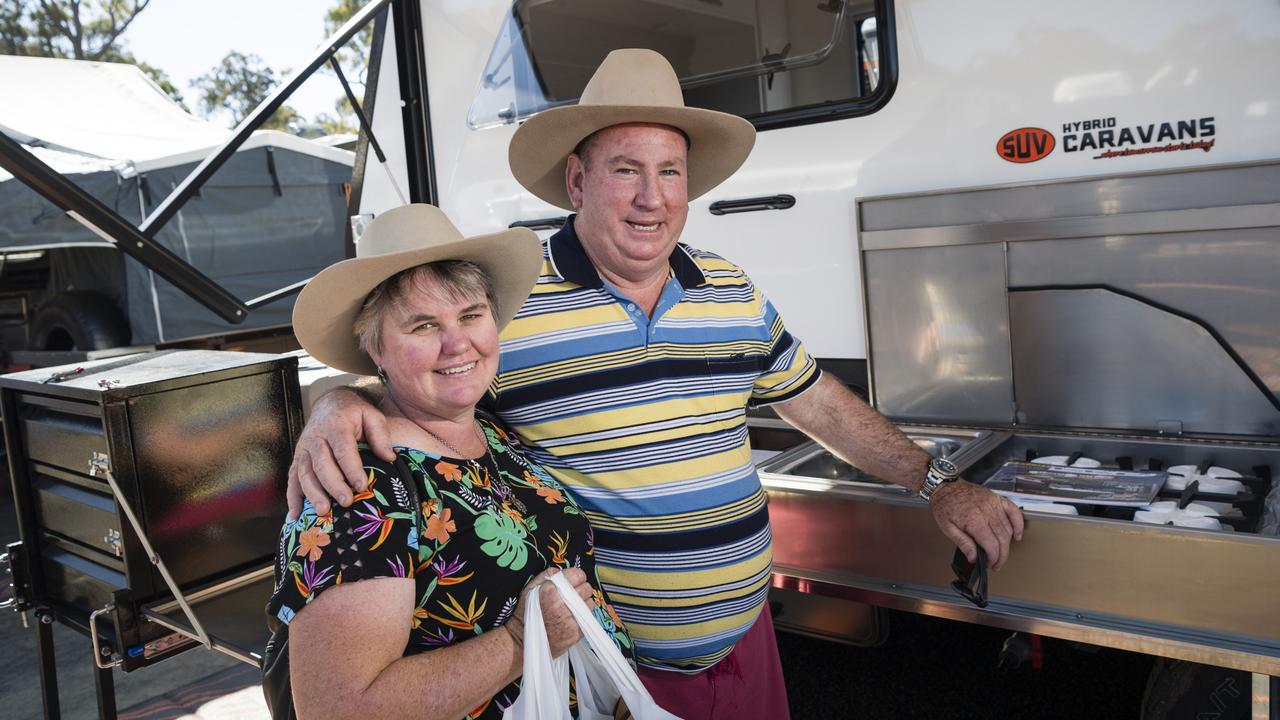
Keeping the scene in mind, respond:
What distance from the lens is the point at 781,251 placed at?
2910 millimetres

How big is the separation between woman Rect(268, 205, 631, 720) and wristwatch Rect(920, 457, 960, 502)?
0.72m

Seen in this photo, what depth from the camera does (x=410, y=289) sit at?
1.45 m

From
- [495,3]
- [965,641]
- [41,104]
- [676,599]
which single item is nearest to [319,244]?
[41,104]

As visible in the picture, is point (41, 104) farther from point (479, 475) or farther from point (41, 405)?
point (479, 475)

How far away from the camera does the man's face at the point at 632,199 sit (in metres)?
1.83

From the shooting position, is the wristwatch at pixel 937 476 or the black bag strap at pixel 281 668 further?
the wristwatch at pixel 937 476

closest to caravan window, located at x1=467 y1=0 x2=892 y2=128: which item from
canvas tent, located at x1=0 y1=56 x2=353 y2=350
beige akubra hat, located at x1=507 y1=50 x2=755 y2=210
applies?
beige akubra hat, located at x1=507 y1=50 x2=755 y2=210

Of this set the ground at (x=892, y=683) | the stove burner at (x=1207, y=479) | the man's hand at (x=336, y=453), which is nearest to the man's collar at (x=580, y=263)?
the man's hand at (x=336, y=453)

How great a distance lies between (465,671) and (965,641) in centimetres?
238

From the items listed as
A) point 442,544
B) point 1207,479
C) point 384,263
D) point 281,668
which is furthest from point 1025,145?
point 281,668

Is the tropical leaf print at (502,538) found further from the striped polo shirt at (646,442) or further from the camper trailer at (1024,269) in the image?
the camper trailer at (1024,269)

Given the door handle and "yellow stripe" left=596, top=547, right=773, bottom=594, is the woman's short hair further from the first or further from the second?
the door handle

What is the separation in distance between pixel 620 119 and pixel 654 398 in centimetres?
54

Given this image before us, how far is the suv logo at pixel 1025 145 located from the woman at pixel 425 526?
1.43 meters
